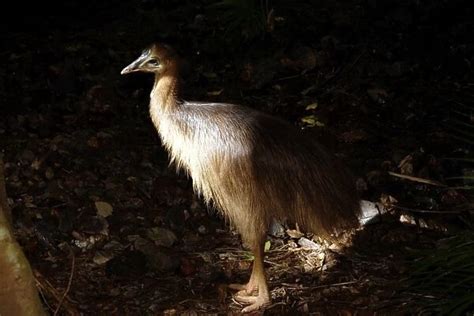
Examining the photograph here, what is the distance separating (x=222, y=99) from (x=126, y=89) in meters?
0.75

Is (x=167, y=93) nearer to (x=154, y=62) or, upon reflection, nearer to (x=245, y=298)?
(x=154, y=62)

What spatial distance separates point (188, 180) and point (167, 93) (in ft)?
3.19

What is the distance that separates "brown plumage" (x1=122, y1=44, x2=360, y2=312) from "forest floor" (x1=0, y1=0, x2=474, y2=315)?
1.23 ft

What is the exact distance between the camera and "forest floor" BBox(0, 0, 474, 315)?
13.2 ft

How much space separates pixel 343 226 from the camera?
381 centimetres

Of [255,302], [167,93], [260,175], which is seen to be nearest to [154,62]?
[167,93]

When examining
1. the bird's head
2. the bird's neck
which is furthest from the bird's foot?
the bird's head

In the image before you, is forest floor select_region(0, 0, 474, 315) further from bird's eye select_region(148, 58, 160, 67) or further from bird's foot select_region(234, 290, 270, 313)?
bird's eye select_region(148, 58, 160, 67)

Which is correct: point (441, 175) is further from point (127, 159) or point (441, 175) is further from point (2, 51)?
point (2, 51)

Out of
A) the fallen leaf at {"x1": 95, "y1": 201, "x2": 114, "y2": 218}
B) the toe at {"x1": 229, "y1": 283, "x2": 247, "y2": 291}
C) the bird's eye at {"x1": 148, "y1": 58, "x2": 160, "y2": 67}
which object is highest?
the bird's eye at {"x1": 148, "y1": 58, "x2": 160, "y2": 67}

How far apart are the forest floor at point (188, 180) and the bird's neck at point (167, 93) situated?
0.80 metres

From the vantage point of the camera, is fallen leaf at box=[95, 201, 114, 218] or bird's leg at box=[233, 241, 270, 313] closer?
bird's leg at box=[233, 241, 270, 313]

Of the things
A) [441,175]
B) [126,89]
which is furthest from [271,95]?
[441,175]

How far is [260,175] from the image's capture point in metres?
3.66
